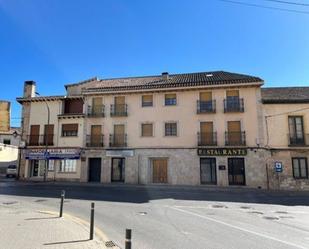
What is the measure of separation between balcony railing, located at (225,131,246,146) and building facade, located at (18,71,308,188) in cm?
2

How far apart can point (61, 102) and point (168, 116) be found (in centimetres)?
1138

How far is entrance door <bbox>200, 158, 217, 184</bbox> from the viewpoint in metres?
22.8

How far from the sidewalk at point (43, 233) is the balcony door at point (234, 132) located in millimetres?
17009

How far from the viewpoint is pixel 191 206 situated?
12133mm

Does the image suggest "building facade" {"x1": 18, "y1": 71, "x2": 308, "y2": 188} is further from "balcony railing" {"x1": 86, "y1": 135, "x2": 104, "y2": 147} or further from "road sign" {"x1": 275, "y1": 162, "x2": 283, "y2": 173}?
→ "road sign" {"x1": 275, "y1": 162, "x2": 283, "y2": 173}

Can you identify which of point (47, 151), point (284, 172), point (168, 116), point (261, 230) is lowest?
point (261, 230)

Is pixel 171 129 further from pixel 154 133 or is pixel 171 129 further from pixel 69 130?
pixel 69 130

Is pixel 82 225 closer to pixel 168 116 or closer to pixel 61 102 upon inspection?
pixel 168 116

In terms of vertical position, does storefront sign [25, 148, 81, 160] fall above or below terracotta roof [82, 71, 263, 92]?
below

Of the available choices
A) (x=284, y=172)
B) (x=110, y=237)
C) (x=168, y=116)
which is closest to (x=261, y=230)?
(x=110, y=237)

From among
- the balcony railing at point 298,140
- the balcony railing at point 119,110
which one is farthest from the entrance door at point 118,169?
the balcony railing at point 298,140

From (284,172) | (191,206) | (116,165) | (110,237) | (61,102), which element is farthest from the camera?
(61,102)

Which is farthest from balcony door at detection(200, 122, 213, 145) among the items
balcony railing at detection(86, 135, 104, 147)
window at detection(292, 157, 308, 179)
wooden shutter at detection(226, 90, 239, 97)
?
balcony railing at detection(86, 135, 104, 147)

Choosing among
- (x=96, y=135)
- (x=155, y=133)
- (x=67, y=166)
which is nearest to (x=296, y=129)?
(x=155, y=133)
